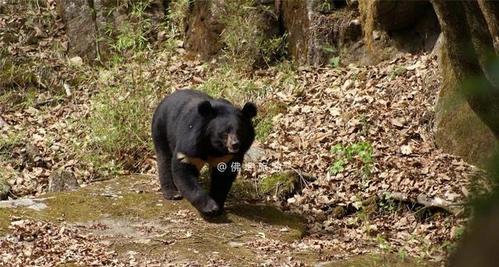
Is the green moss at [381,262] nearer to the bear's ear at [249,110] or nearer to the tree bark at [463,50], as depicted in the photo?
the bear's ear at [249,110]

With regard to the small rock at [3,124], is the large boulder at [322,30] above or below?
above

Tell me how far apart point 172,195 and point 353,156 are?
193cm

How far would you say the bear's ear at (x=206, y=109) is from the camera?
6.38 m

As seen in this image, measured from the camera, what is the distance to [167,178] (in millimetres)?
7227

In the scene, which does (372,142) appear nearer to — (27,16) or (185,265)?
(185,265)

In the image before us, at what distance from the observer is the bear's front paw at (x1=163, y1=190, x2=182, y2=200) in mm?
7105

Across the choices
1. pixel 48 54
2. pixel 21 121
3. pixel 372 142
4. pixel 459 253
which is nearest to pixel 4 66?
pixel 48 54

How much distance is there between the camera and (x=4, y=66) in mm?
12719

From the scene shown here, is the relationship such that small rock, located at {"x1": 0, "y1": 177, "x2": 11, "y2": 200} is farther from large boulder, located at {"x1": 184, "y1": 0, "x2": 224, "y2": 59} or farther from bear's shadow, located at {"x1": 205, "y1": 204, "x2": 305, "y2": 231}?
large boulder, located at {"x1": 184, "y1": 0, "x2": 224, "y2": 59}

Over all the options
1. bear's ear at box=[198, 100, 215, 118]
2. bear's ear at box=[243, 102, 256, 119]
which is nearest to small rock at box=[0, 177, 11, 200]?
A: bear's ear at box=[198, 100, 215, 118]

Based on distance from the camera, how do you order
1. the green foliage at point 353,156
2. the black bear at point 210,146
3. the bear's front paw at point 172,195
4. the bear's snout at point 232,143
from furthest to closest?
1. the green foliage at point 353,156
2. the bear's front paw at point 172,195
3. the black bear at point 210,146
4. the bear's snout at point 232,143

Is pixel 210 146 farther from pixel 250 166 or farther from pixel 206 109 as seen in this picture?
pixel 250 166
